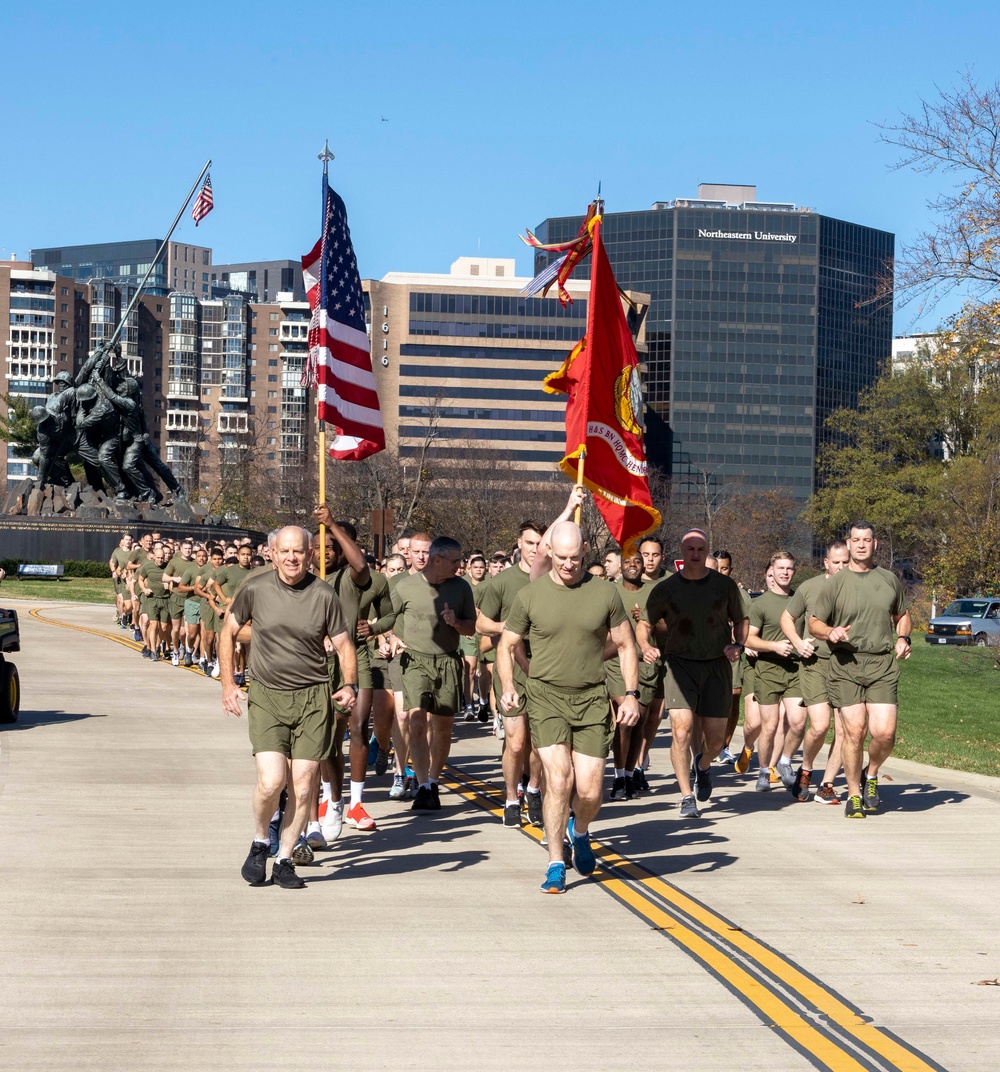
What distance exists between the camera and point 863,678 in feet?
39.9

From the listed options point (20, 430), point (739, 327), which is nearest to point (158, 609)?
point (20, 430)

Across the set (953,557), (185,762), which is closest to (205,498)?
(953,557)

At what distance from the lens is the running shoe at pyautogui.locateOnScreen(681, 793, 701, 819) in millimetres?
11984

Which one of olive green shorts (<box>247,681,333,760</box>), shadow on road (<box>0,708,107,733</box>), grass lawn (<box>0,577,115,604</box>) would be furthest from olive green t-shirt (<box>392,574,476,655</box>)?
grass lawn (<box>0,577,115,604</box>)

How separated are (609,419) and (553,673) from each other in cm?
374

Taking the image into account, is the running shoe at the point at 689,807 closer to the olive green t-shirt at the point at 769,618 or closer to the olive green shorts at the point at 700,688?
the olive green shorts at the point at 700,688

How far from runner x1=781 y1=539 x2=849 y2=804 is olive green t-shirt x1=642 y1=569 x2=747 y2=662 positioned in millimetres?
989

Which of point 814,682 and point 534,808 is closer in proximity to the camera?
point 534,808

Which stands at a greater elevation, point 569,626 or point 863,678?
point 569,626

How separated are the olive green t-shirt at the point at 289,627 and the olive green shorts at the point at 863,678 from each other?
4.52m

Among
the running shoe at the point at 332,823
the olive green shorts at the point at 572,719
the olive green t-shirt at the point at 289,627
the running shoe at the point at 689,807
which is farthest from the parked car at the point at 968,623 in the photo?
the olive green t-shirt at the point at 289,627

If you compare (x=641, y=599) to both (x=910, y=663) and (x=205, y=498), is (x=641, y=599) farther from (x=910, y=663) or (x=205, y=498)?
(x=205, y=498)

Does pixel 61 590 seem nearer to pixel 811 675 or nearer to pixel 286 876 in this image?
pixel 811 675

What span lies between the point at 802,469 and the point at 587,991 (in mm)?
170372
